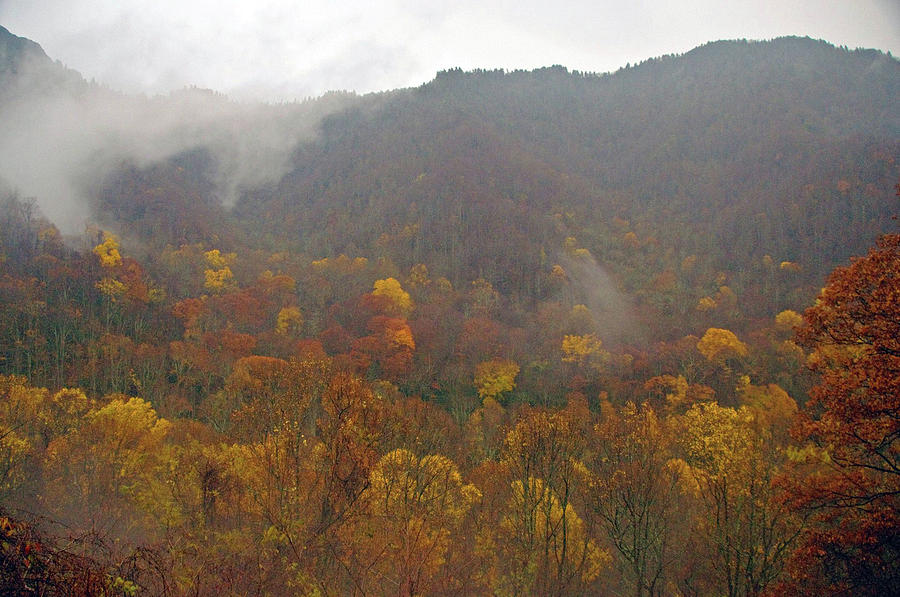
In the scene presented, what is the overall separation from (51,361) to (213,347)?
17092 millimetres

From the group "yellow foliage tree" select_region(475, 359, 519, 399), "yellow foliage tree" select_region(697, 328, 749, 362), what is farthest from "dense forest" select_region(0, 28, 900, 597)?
"yellow foliage tree" select_region(697, 328, 749, 362)

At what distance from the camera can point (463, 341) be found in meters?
79.6

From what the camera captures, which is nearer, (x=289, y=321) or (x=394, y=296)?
(x=289, y=321)

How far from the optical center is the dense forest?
13.7 metres

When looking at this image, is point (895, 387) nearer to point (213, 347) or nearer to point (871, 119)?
point (213, 347)

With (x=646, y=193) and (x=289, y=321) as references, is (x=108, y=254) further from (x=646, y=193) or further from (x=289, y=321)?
(x=646, y=193)

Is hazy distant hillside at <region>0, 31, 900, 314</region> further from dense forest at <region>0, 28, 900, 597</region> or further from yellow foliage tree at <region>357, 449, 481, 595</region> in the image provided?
yellow foliage tree at <region>357, 449, 481, 595</region>

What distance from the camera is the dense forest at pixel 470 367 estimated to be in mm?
13656

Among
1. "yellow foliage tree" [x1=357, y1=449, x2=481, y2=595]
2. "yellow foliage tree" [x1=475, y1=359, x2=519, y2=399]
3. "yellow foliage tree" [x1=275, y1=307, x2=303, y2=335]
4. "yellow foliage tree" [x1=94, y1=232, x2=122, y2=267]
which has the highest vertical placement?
"yellow foliage tree" [x1=94, y1=232, x2=122, y2=267]

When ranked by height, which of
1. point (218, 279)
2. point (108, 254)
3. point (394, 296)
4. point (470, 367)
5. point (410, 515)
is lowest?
point (470, 367)

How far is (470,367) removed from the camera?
7450cm

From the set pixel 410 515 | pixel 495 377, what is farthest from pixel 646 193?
pixel 410 515

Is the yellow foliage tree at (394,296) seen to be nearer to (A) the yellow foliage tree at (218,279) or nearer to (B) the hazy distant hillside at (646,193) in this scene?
(B) the hazy distant hillside at (646,193)

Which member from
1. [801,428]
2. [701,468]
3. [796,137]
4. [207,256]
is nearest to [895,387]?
[801,428]
